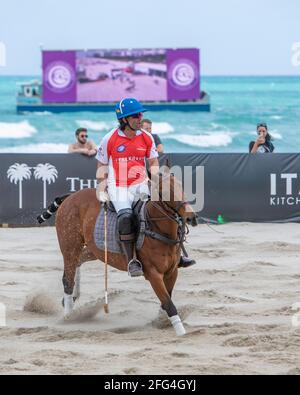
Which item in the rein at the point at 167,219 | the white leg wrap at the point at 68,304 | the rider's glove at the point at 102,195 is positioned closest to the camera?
the rein at the point at 167,219

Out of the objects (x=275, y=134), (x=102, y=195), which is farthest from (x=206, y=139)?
(x=102, y=195)

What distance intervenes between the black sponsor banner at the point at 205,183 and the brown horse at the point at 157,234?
6252 millimetres

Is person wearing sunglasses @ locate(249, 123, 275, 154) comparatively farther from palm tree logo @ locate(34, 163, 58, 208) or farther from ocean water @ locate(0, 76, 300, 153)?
ocean water @ locate(0, 76, 300, 153)

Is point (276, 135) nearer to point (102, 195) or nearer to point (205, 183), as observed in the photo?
point (205, 183)

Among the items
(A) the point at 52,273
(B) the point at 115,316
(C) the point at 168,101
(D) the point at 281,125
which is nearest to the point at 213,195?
(A) the point at 52,273

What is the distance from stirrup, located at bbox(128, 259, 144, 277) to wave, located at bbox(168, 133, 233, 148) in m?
40.6

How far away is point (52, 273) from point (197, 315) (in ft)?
10.1

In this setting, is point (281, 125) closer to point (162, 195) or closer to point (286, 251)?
point (286, 251)

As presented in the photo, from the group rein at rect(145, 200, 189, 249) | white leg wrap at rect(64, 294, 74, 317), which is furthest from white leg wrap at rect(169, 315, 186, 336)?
white leg wrap at rect(64, 294, 74, 317)

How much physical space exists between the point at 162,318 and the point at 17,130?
151 feet

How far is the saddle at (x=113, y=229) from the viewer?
954 cm

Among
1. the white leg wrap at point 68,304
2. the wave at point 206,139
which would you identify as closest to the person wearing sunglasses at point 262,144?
the white leg wrap at point 68,304

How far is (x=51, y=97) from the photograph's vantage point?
174 feet

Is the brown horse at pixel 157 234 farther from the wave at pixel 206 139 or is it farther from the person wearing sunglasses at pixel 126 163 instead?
the wave at pixel 206 139
